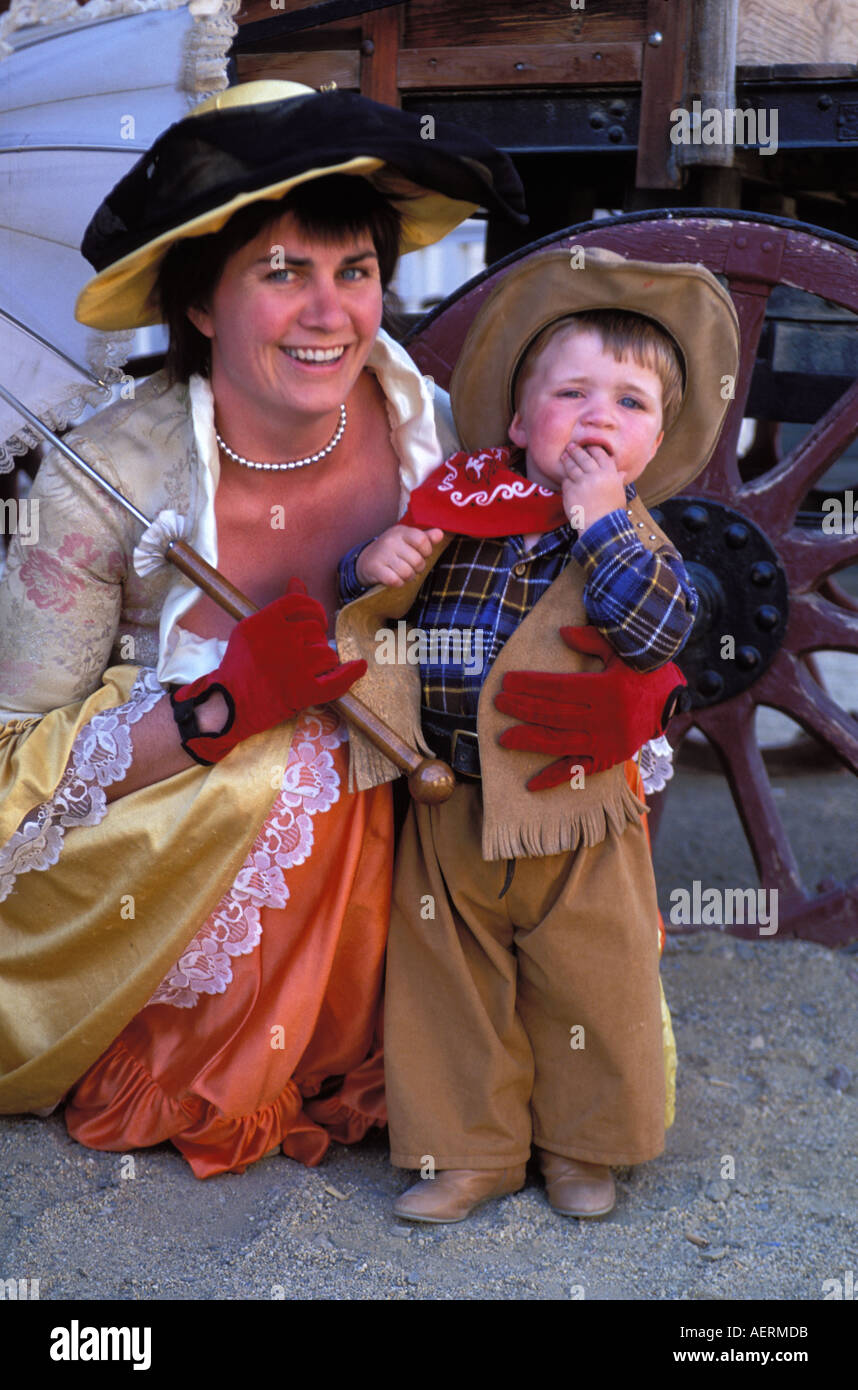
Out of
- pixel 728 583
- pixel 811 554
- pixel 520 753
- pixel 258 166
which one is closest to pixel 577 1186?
pixel 520 753

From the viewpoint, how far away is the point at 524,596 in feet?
6.86

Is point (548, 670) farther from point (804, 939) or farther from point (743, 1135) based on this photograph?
point (804, 939)

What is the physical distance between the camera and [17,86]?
218 centimetres

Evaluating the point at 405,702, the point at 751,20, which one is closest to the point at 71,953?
the point at 405,702

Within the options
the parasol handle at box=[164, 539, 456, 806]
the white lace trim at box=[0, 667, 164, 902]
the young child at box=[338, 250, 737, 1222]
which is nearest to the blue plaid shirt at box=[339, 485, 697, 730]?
the young child at box=[338, 250, 737, 1222]

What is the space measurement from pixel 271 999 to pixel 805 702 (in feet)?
4.10

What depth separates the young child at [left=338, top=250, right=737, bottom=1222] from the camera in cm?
203

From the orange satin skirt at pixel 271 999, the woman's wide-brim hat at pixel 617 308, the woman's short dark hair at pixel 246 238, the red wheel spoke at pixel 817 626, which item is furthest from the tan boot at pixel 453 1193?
the woman's short dark hair at pixel 246 238

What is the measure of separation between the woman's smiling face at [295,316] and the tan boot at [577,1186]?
1.21 m

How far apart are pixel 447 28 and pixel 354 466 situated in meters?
1.01

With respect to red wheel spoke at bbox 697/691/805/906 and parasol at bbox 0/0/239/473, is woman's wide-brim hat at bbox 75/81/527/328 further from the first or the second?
red wheel spoke at bbox 697/691/805/906

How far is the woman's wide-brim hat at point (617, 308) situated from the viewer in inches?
81.3

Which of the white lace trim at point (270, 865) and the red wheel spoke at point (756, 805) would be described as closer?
the white lace trim at point (270, 865)

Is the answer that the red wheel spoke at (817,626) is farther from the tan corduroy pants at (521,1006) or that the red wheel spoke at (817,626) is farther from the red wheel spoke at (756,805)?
the tan corduroy pants at (521,1006)
